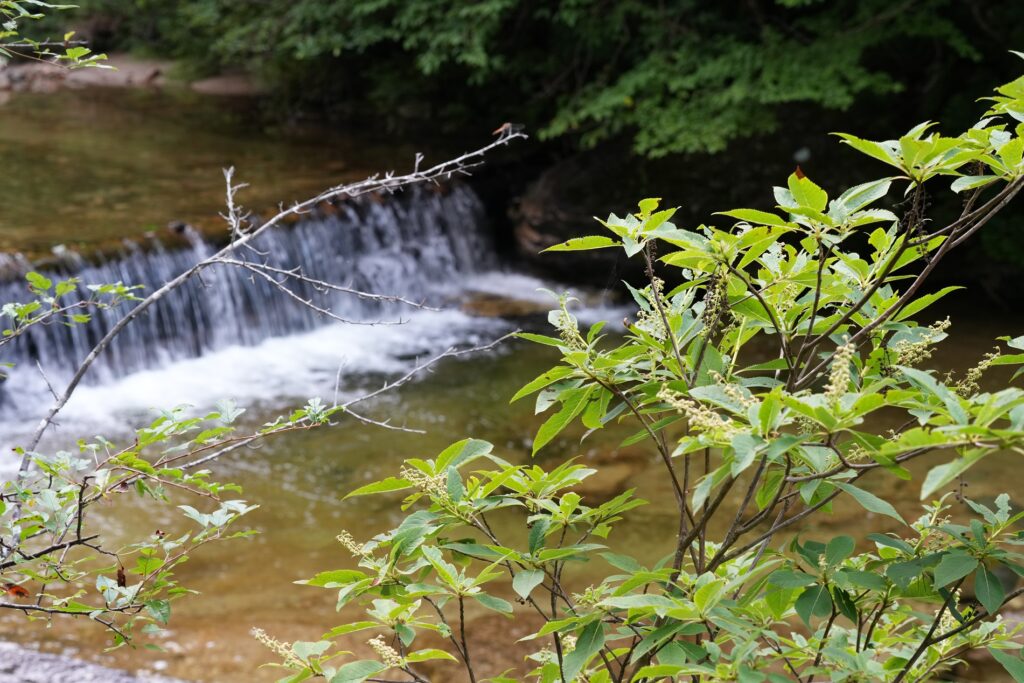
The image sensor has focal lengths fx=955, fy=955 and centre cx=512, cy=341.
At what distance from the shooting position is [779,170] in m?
9.74

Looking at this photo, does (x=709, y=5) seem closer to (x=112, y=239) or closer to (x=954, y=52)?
(x=954, y=52)

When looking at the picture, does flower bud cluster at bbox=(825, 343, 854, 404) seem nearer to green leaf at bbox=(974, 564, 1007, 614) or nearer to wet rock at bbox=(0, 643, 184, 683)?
green leaf at bbox=(974, 564, 1007, 614)

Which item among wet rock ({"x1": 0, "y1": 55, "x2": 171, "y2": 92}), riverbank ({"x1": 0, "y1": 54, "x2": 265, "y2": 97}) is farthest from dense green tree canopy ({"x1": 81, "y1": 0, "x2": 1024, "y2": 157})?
wet rock ({"x1": 0, "y1": 55, "x2": 171, "y2": 92})

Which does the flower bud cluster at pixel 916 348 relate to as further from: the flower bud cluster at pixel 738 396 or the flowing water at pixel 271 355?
the flowing water at pixel 271 355

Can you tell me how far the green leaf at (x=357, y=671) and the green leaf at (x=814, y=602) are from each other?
2.05 ft

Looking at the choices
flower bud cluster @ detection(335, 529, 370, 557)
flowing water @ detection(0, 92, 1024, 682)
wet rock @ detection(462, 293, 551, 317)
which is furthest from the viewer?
wet rock @ detection(462, 293, 551, 317)

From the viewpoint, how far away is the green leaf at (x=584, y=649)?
53.6 inches

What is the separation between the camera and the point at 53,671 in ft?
12.4

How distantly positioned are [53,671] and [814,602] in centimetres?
340

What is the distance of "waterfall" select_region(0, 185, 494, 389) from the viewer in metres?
7.63

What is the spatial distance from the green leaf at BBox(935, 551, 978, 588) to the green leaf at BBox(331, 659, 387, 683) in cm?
80

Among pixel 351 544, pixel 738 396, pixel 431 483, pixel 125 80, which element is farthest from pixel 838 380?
pixel 125 80

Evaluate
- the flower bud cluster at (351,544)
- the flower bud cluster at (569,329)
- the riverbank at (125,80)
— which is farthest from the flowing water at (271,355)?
the riverbank at (125,80)

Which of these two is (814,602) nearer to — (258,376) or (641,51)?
(258,376)
